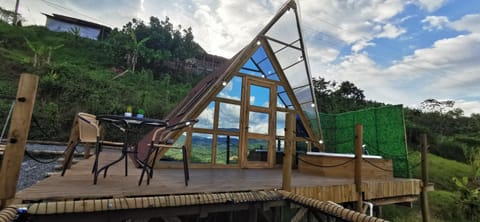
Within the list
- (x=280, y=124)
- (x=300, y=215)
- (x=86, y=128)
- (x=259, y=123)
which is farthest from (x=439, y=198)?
(x=86, y=128)

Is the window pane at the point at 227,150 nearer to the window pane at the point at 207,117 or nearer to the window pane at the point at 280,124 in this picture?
the window pane at the point at 207,117

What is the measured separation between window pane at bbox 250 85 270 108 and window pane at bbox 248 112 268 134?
0.30m

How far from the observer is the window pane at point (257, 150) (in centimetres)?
617

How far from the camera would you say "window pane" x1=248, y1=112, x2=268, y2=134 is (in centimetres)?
629

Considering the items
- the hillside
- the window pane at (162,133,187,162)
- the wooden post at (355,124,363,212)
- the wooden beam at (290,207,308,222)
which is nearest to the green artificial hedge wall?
the wooden post at (355,124,363,212)

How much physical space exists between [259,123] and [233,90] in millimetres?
1201

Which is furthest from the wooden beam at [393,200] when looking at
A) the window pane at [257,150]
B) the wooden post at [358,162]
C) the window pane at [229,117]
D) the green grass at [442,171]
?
the green grass at [442,171]

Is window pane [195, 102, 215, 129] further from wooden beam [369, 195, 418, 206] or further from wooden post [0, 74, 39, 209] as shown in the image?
wooden beam [369, 195, 418, 206]

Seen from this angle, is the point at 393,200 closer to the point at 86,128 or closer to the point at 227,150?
the point at 227,150

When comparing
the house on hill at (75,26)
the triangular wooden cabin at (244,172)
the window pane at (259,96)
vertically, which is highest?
the house on hill at (75,26)

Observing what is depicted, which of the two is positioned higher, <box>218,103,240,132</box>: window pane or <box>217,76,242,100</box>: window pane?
<box>217,76,242,100</box>: window pane

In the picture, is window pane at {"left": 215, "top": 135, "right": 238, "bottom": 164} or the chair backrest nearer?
the chair backrest

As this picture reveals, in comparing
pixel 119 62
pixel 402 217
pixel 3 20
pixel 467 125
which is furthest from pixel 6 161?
pixel 3 20

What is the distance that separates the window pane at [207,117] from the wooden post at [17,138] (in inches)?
142
